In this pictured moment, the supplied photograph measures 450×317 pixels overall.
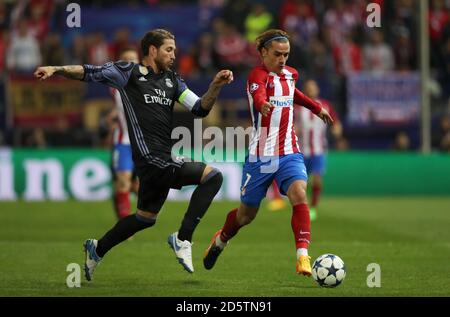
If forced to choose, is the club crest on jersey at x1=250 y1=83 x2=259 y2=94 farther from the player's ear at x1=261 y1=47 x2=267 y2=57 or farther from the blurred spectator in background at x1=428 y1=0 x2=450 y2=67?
the blurred spectator in background at x1=428 y1=0 x2=450 y2=67

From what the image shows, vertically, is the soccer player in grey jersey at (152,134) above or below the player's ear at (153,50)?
below

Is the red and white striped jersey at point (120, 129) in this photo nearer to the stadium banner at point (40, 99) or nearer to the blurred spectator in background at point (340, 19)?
the stadium banner at point (40, 99)

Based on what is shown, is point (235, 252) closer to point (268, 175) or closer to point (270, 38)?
point (268, 175)

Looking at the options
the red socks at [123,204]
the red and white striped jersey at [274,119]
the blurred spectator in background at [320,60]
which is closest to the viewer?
the red and white striped jersey at [274,119]

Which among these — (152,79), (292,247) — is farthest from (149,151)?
(292,247)

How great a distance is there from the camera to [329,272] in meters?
9.35

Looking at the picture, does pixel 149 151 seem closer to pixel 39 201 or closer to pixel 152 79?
pixel 152 79

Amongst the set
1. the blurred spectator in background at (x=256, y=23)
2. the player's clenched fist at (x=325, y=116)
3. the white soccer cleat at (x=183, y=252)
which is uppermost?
the blurred spectator in background at (x=256, y=23)

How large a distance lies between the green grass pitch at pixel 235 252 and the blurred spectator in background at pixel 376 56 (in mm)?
5368

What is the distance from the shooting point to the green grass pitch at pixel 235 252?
9.45m

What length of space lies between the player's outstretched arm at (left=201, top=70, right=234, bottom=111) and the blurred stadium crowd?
1230cm

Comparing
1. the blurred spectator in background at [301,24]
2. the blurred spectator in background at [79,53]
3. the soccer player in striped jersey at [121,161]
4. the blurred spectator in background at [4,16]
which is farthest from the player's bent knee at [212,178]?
the blurred spectator in background at [4,16]

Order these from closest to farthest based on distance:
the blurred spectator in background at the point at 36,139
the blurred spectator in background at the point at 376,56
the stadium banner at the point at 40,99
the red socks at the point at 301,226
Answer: the red socks at the point at 301,226, the blurred spectator in background at the point at 36,139, the stadium banner at the point at 40,99, the blurred spectator in background at the point at 376,56

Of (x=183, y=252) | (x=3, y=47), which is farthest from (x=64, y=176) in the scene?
(x=183, y=252)
